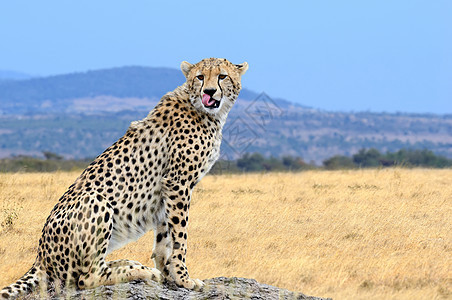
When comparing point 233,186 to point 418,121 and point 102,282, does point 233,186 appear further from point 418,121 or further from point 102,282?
point 418,121

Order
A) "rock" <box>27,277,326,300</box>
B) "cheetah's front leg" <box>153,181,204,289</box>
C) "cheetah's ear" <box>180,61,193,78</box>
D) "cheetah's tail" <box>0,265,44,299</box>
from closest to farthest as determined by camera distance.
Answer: "cheetah's tail" <box>0,265,44,299</box>
"rock" <box>27,277,326,300</box>
"cheetah's front leg" <box>153,181,204,289</box>
"cheetah's ear" <box>180,61,193,78</box>

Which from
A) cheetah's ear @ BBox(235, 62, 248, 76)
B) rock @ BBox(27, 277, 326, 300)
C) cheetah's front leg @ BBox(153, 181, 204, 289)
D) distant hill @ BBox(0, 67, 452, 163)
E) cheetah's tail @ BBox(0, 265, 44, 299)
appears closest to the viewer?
cheetah's tail @ BBox(0, 265, 44, 299)

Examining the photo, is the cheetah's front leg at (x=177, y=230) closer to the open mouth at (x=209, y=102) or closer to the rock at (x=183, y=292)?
the rock at (x=183, y=292)

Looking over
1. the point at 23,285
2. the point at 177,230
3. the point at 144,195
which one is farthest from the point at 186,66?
the point at 23,285

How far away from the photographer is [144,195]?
5223 mm

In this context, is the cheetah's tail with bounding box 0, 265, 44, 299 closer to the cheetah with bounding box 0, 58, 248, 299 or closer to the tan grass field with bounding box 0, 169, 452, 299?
the cheetah with bounding box 0, 58, 248, 299

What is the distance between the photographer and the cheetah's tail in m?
4.71

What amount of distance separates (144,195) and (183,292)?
80cm

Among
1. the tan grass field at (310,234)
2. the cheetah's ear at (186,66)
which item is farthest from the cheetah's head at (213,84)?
the tan grass field at (310,234)

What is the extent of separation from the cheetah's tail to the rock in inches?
2.8

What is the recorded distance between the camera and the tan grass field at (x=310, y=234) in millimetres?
6438

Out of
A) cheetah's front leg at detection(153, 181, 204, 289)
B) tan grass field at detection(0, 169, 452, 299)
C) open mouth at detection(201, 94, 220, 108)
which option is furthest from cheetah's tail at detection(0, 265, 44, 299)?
open mouth at detection(201, 94, 220, 108)

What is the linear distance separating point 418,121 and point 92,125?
56899 millimetres

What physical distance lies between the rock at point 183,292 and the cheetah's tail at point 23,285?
0.07 m
